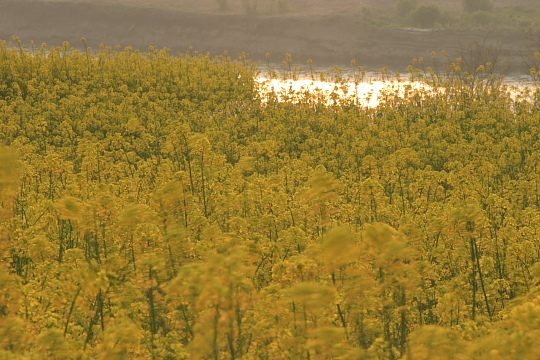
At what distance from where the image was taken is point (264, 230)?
273 inches

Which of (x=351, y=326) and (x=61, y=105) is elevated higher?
(x=61, y=105)

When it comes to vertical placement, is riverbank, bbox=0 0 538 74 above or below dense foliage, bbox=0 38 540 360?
above

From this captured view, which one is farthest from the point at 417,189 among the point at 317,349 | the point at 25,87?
the point at 25,87

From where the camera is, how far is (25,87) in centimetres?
1819

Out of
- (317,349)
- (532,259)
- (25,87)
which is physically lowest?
(532,259)

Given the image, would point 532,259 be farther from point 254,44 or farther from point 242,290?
point 254,44

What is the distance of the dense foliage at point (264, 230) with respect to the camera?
11.5 feet

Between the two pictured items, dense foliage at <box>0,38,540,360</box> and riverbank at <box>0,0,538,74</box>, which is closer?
dense foliage at <box>0,38,540,360</box>

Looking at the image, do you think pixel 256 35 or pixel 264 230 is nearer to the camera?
pixel 264 230

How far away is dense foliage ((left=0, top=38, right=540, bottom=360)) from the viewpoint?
3520 mm

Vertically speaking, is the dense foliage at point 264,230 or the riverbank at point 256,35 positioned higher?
the riverbank at point 256,35

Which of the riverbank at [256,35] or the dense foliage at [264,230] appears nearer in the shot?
the dense foliage at [264,230]

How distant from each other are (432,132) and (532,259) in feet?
24.5

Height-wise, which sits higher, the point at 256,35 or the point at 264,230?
the point at 256,35
